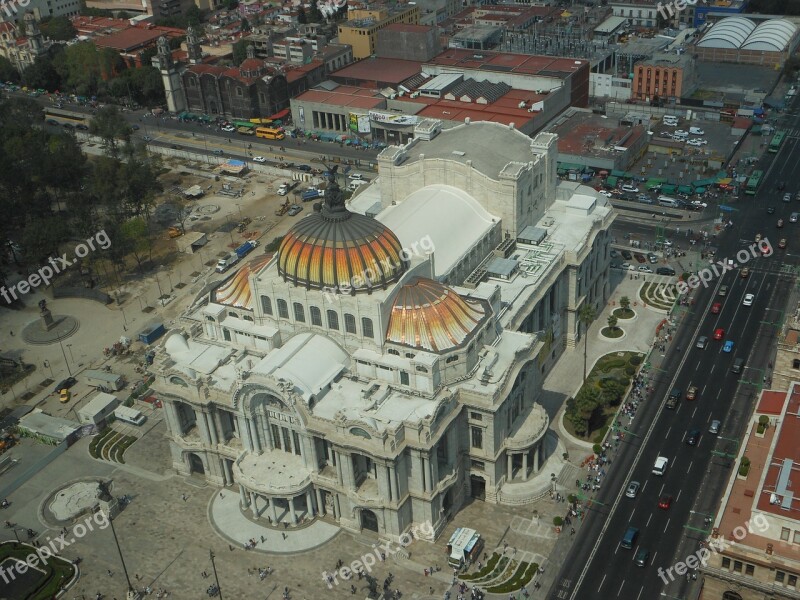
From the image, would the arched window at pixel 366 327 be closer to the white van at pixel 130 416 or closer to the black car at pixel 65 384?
the white van at pixel 130 416

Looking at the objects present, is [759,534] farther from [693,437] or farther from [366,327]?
[366,327]

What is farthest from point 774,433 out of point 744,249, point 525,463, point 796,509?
point 744,249

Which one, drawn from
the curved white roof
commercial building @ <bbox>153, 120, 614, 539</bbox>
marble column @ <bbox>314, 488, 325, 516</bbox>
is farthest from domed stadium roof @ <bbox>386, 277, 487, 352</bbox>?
marble column @ <bbox>314, 488, 325, 516</bbox>

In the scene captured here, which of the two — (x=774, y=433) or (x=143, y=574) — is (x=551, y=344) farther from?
(x=143, y=574)

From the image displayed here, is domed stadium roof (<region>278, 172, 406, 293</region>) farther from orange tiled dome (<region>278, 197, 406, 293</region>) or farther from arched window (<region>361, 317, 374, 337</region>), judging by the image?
arched window (<region>361, 317, 374, 337</region>)

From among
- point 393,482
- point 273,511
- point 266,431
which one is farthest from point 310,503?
point 393,482

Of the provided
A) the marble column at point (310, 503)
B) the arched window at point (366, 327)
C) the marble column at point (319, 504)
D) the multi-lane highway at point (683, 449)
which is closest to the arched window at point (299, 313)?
the arched window at point (366, 327)
